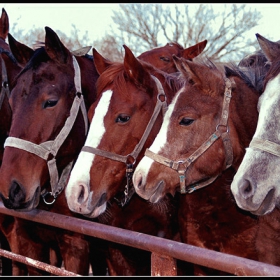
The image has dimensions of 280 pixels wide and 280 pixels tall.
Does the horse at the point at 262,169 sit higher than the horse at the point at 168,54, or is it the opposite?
the horse at the point at 168,54

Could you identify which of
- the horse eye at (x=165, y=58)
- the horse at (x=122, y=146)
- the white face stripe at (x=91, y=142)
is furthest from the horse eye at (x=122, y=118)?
the horse eye at (x=165, y=58)

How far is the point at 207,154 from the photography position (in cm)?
331

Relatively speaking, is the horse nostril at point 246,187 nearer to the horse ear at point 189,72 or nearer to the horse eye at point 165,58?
the horse ear at point 189,72

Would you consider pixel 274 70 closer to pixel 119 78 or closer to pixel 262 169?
pixel 262 169

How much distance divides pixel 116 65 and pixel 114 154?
89cm

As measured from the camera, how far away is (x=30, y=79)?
3.89m

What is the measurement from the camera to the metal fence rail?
73.7 inches

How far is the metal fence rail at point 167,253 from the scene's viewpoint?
1871 millimetres

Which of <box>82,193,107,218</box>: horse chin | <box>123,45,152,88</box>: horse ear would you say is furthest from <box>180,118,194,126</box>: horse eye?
<box>82,193,107,218</box>: horse chin

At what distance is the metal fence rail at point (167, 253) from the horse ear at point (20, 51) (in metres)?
1.86

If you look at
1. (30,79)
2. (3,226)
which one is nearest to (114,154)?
(30,79)

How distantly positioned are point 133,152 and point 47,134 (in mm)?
753

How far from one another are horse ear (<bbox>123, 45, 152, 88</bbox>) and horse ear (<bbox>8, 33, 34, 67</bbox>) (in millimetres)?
1165

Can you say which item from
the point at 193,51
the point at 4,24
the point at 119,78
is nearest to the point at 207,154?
the point at 119,78
